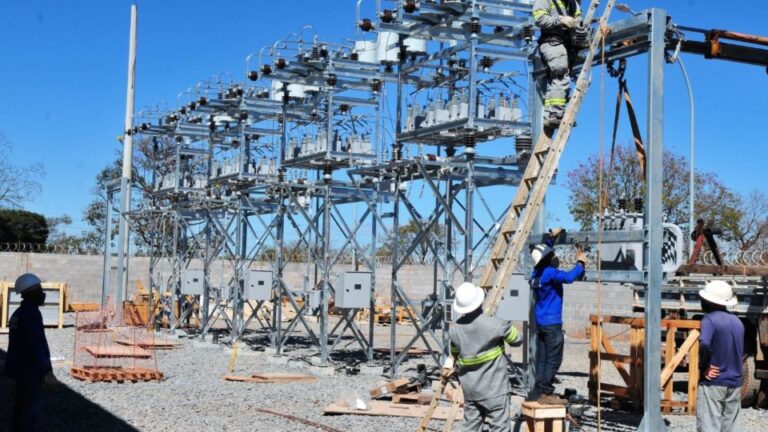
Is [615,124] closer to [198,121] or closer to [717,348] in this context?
[717,348]

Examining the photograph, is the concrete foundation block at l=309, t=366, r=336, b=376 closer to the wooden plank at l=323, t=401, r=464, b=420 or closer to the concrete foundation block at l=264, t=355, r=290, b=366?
the concrete foundation block at l=264, t=355, r=290, b=366

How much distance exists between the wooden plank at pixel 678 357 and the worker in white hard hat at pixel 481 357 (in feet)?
18.0

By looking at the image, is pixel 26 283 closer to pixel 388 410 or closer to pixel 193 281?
pixel 388 410

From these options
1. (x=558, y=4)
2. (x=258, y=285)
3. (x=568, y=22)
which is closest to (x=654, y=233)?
(x=568, y=22)

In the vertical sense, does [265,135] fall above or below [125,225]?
above

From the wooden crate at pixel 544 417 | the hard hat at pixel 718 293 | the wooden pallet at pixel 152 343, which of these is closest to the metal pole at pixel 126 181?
the wooden pallet at pixel 152 343

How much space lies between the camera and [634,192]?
37781 mm

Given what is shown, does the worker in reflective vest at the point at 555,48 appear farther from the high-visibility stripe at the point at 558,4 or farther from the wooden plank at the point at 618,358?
the wooden plank at the point at 618,358

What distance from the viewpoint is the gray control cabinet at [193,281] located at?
1054 inches

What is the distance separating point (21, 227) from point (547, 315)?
4251 centimetres

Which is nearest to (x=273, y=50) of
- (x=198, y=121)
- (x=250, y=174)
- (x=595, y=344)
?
(x=250, y=174)

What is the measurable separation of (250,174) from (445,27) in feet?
27.6

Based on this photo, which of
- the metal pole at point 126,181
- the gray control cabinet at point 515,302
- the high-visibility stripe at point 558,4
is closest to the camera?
the high-visibility stripe at point 558,4

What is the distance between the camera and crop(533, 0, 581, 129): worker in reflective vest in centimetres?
1036
